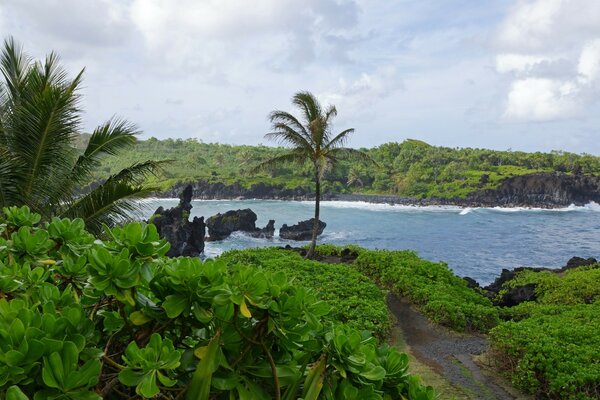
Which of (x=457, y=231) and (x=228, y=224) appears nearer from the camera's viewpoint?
(x=228, y=224)

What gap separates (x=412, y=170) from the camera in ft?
245

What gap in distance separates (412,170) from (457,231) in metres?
31.4

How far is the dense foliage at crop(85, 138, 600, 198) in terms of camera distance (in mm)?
68938

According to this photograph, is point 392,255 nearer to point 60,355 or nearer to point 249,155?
point 60,355

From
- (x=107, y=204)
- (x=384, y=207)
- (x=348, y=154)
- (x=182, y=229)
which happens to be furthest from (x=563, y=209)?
(x=107, y=204)

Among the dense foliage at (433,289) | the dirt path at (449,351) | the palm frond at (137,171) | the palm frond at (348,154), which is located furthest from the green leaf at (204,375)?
the palm frond at (348,154)

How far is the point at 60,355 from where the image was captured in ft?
3.79

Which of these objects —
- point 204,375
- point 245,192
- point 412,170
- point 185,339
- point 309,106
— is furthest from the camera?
point 412,170

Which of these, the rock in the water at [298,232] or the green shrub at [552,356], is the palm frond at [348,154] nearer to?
the green shrub at [552,356]

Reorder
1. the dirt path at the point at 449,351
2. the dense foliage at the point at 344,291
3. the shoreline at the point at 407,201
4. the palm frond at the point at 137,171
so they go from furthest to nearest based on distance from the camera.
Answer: the shoreline at the point at 407,201 < the dense foliage at the point at 344,291 < the palm frond at the point at 137,171 < the dirt path at the point at 449,351

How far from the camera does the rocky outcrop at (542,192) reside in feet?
209

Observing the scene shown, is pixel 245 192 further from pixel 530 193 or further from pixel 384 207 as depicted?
pixel 530 193

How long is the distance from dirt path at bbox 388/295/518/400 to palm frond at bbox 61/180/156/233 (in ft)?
17.8

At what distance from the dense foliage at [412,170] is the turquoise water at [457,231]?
586 cm
